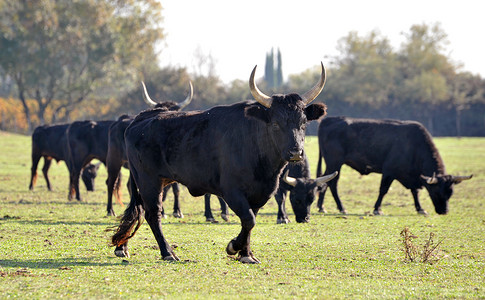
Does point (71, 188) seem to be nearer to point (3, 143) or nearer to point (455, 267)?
point (455, 267)

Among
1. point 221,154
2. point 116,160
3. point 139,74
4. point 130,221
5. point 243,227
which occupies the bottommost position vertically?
point 130,221

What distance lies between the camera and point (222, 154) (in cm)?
867

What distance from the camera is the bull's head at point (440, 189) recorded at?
16.3 meters

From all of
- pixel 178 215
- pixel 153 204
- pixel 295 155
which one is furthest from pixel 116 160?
pixel 295 155

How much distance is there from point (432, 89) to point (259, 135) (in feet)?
208

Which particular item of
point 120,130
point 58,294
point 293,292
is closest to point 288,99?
point 293,292

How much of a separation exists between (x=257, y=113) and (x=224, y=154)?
732mm

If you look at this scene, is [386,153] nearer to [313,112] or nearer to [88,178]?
[313,112]

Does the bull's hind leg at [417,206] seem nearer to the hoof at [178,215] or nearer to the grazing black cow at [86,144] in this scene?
the hoof at [178,215]

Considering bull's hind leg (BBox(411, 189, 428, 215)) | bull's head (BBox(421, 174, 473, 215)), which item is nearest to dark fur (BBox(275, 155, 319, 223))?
bull's hind leg (BBox(411, 189, 428, 215))

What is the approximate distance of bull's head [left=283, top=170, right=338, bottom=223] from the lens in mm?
14109

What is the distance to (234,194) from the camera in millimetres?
8320

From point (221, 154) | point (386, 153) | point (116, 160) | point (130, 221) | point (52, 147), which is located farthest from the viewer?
point (52, 147)

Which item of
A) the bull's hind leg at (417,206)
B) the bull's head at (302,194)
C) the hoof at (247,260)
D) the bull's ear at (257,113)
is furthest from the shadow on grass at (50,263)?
the bull's hind leg at (417,206)
